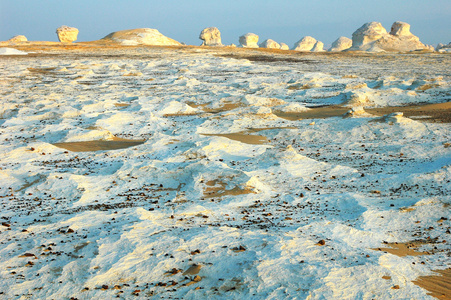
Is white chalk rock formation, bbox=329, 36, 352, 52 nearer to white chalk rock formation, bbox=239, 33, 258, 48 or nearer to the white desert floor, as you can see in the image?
white chalk rock formation, bbox=239, 33, 258, 48

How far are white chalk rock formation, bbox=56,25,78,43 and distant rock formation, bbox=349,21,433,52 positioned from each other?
29.2m

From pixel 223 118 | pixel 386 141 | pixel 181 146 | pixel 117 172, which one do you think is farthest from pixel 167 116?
pixel 386 141

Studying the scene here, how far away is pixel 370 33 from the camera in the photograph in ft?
129

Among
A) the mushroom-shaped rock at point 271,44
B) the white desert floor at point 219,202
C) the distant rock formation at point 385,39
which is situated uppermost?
the mushroom-shaped rock at point 271,44

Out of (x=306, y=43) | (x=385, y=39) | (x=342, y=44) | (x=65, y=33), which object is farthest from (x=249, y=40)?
(x=65, y=33)

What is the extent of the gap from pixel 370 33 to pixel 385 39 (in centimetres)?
170

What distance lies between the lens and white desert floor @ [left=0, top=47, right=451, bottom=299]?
9.46ft

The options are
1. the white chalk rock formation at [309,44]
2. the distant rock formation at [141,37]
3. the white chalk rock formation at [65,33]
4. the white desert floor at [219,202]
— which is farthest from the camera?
the white chalk rock formation at [309,44]

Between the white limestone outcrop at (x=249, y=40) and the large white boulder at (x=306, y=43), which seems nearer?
the white limestone outcrop at (x=249, y=40)

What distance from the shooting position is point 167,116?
375 inches

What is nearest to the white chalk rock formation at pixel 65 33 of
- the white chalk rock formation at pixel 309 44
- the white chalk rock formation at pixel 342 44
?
the white chalk rock formation at pixel 342 44

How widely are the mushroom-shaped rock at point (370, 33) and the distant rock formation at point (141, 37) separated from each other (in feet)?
63.0

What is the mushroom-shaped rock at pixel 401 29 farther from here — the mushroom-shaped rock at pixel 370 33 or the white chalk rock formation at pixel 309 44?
the white chalk rock formation at pixel 309 44

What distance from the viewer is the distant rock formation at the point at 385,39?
3818 cm
